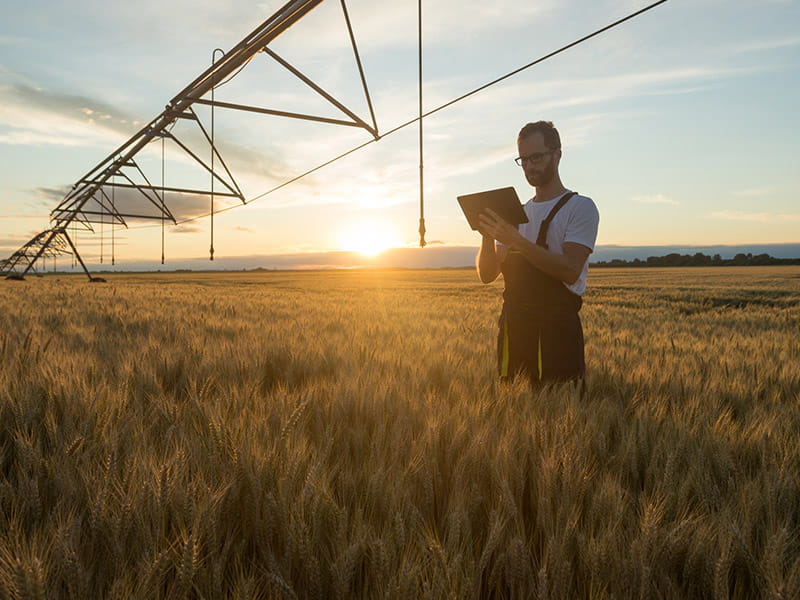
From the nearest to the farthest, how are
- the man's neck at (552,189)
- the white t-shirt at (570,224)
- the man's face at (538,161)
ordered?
the white t-shirt at (570,224), the man's face at (538,161), the man's neck at (552,189)

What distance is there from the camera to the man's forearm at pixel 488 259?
3.37m

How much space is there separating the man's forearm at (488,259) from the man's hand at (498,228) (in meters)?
0.23

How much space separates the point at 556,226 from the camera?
317cm

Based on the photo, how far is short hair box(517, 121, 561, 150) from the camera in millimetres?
3061

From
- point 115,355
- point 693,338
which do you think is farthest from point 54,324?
point 693,338

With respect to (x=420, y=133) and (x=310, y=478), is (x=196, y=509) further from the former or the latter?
(x=420, y=133)

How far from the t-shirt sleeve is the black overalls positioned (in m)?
0.13

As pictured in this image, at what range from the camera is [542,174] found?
3176 mm

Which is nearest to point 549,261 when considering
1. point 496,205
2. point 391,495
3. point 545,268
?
point 545,268

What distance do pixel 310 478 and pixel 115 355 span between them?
3509mm

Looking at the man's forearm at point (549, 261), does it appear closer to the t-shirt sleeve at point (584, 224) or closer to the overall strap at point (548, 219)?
the t-shirt sleeve at point (584, 224)

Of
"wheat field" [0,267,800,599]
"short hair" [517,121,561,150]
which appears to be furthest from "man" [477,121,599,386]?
"wheat field" [0,267,800,599]

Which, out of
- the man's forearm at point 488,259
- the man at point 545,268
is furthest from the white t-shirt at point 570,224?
the man's forearm at point 488,259

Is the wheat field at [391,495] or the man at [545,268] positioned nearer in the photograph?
the wheat field at [391,495]
